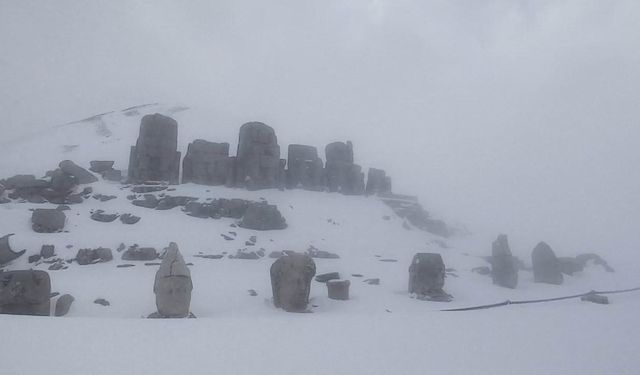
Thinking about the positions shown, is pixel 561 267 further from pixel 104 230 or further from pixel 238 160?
pixel 104 230

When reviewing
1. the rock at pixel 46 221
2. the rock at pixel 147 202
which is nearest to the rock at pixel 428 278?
the rock at pixel 147 202

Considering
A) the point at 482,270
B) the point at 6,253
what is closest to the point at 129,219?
the point at 6,253

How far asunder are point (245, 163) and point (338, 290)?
13.7m

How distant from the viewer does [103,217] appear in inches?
727

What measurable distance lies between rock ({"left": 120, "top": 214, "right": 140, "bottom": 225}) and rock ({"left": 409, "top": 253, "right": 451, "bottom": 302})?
12.5m

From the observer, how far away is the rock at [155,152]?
22.6 meters

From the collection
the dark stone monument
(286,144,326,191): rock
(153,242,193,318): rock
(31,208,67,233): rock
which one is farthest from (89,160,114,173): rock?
(153,242,193,318): rock

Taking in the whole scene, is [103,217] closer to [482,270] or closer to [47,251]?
[47,251]

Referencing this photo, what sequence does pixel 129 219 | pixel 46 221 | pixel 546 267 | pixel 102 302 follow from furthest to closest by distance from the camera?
pixel 546 267, pixel 129 219, pixel 46 221, pixel 102 302

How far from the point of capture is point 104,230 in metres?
17.2

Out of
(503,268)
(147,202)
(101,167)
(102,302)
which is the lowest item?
(102,302)

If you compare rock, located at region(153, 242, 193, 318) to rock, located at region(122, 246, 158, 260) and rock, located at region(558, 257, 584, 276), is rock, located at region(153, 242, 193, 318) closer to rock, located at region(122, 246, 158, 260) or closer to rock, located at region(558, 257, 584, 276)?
rock, located at region(122, 246, 158, 260)

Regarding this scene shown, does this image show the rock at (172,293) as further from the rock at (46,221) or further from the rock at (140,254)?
the rock at (46,221)

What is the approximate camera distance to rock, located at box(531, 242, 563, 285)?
19016 millimetres
